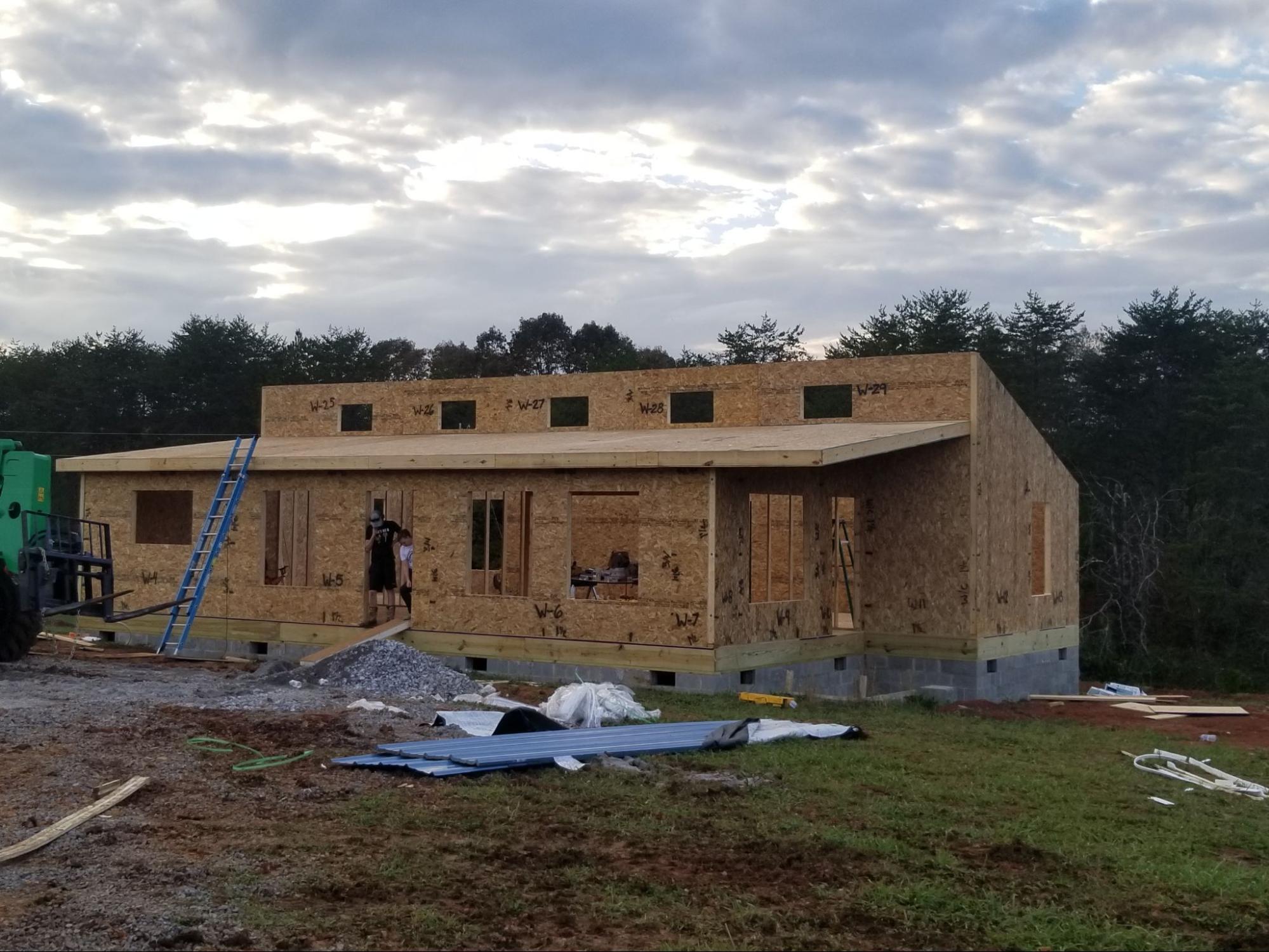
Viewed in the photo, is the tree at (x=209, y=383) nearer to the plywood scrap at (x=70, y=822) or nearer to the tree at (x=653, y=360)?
the tree at (x=653, y=360)

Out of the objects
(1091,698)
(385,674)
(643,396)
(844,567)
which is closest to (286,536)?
(643,396)

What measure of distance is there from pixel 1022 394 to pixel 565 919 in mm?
33219

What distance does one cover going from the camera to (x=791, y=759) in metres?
9.84

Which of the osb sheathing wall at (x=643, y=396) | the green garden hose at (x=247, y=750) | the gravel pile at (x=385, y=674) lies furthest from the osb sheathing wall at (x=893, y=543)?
the green garden hose at (x=247, y=750)

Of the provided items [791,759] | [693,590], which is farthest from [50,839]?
[693,590]

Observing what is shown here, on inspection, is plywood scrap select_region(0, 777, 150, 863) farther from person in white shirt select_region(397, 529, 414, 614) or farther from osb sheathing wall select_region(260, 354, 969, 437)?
osb sheathing wall select_region(260, 354, 969, 437)

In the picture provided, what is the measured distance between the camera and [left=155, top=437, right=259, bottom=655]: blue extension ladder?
54.1 ft

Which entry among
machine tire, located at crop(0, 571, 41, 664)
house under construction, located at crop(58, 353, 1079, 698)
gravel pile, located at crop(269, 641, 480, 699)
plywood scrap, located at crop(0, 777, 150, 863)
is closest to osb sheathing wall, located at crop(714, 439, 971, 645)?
house under construction, located at crop(58, 353, 1079, 698)

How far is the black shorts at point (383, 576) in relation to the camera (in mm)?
17641

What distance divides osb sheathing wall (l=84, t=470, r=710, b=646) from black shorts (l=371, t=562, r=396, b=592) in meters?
0.78

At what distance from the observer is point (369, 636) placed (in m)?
16.3

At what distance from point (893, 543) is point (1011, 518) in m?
1.93

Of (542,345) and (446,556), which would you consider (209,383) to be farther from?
(446,556)

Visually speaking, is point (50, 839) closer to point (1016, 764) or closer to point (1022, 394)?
point (1016, 764)
